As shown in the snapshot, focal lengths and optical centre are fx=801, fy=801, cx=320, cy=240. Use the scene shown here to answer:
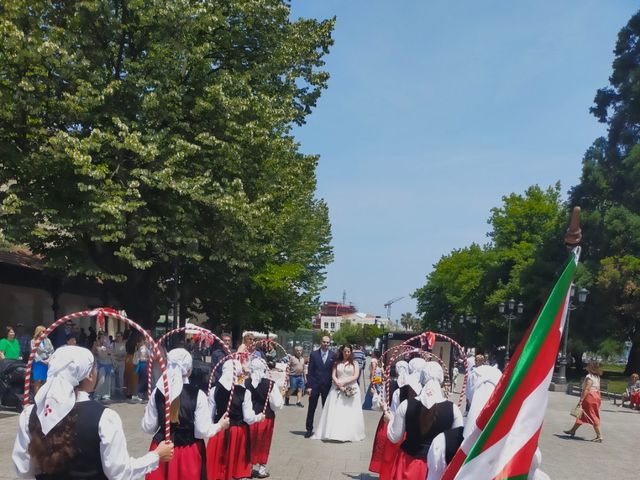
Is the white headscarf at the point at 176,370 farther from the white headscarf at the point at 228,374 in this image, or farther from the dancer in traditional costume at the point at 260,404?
the dancer in traditional costume at the point at 260,404

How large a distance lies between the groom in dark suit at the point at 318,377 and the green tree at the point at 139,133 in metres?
6.69

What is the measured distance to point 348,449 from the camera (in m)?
13.8

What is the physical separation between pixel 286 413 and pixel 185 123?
8.15m

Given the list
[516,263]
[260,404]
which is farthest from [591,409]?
[516,263]

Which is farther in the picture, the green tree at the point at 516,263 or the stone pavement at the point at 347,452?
the green tree at the point at 516,263

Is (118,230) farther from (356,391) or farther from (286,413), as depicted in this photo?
(356,391)

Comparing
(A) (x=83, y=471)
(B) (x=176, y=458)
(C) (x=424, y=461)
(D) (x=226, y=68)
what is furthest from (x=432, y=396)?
(D) (x=226, y=68)

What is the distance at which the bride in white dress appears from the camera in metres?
14.6

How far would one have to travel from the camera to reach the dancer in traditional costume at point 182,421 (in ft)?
21.7

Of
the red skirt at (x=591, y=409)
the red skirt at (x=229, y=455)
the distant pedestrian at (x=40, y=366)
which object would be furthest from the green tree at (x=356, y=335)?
the red skirt at (x=229, y=455)

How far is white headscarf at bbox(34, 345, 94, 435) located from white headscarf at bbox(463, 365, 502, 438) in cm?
262

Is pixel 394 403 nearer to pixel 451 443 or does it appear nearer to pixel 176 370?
pixel 451 443

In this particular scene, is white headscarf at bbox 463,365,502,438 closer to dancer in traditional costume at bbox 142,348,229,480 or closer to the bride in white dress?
dancer in traditional costume at bbox 142,348,229,480

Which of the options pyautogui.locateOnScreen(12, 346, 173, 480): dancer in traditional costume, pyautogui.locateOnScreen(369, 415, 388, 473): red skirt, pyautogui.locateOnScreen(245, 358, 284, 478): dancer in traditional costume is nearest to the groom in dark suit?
pyautogui.locateOnScreen(245, 358, 284, 478): dancer in traditional costume
